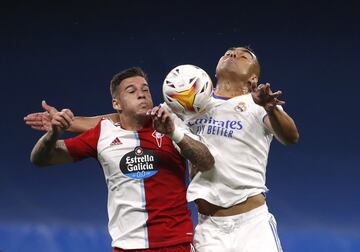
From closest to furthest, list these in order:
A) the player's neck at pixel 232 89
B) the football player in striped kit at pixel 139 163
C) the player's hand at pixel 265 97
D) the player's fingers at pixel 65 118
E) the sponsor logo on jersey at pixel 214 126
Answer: the player's hand at pixel 265 97 < the player's fingers at pixel 65 118 < the football player in striped kit at pixel 139 163 < the sponsor logo on jersey at pixel 214 126 < the player's neck at pixel 232 89

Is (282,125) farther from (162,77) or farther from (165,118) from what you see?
(162,77)

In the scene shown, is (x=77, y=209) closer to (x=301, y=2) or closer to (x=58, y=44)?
(x=58, y=44)

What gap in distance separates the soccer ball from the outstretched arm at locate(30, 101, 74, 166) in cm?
41

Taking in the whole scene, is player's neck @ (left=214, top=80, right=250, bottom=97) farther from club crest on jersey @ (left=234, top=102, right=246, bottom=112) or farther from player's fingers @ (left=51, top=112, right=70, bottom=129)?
player's fingers @ (left=51, top=112, right=70, bottom=129)

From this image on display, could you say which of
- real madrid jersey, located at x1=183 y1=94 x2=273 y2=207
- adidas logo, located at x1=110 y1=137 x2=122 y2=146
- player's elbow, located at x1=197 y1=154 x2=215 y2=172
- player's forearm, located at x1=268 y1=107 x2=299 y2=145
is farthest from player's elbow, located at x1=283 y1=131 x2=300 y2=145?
adidas logo, located at x1=110 y1=137 x2=122 y2=146

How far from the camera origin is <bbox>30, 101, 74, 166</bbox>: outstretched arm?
10.6 feet

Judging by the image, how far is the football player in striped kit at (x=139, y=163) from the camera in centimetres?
333

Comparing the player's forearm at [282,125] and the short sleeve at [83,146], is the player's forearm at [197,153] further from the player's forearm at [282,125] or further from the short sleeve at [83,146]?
the short sleeve at [83,146]

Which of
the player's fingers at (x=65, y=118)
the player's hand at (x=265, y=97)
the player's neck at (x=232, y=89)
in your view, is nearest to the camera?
the player's hand at (x=265, y=97)

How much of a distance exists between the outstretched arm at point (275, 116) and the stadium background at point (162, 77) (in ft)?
7.96

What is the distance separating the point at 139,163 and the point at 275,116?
597 millimetres

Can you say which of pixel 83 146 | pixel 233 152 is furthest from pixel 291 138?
pixel 83 146

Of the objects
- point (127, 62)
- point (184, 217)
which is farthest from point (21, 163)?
point (184, 217)

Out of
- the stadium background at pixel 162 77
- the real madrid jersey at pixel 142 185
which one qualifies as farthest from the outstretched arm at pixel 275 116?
the stadium background at pixel 162 77
